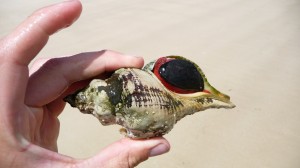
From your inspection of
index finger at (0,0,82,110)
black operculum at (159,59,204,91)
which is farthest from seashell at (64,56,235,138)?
index finger at (0,0,82,110)

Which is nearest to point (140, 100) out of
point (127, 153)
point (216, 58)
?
point (127, 153)

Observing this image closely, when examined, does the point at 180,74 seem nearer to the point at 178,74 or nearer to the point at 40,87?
the point at 178,74

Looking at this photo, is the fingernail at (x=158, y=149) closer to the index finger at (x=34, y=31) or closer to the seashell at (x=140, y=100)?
the seashell at (x=140, y=100)

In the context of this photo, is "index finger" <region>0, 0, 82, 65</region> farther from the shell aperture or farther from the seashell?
the shell aperture

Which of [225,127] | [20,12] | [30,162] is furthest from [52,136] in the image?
[20,12]

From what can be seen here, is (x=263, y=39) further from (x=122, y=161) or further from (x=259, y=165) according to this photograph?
(x=122, y=161)

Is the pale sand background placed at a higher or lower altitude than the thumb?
lower
